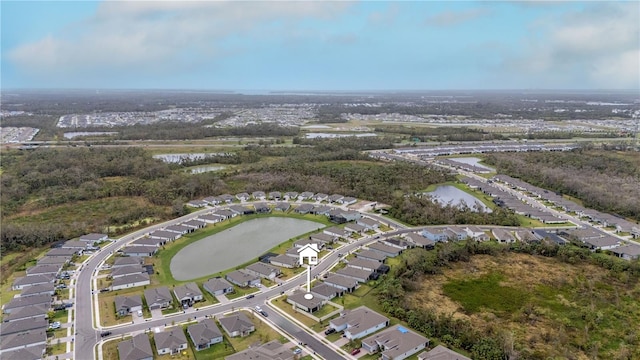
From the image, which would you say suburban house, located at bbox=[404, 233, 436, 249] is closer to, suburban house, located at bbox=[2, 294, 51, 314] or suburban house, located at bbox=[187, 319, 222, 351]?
suburban house, located at bbox=[187, 319, 222, 351]

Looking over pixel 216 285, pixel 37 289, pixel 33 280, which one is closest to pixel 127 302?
pixel 216 285

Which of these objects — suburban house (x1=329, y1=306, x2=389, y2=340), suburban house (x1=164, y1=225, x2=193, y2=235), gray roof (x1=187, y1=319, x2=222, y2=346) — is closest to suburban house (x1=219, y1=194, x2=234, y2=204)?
suburban house (x1=164, y1=225, x2=193, y2=235)

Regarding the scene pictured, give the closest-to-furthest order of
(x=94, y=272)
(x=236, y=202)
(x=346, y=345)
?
(x=346, y=345), (x=94, y=272), (x=236, y=202)

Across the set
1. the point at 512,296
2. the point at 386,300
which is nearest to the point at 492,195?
the point at 512,296

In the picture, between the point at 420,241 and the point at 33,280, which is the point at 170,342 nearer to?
the point at 33,280

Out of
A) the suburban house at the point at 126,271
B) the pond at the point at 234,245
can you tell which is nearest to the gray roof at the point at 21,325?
the suburban house at the point at 126,271

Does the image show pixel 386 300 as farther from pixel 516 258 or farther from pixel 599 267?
pixel 599 267
